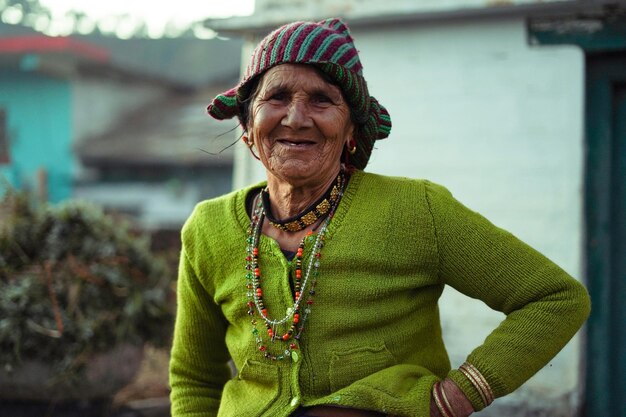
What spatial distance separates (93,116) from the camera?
16.4 metres

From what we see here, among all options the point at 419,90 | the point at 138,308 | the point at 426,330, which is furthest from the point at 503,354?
the point at 138,308

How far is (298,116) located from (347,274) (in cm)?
46

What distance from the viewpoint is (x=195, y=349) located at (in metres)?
2.45

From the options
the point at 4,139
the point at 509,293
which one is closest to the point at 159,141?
the point at 4,139

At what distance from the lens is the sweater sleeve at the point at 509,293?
201 centimetres

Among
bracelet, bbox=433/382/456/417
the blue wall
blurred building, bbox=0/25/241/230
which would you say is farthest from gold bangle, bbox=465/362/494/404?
the blue wall

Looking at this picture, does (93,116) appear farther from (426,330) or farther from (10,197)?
(426,330)

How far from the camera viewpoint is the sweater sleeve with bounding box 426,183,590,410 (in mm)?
2010

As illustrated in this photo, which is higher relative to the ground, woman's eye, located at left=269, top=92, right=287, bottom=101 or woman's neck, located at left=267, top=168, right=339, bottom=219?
woman's eye, located at left=269, top=92, right=287, bottom=101

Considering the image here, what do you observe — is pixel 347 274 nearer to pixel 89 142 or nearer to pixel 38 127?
pixel 38 127

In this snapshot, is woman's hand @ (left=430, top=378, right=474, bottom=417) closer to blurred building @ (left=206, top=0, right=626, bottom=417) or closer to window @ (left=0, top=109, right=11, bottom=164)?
blurred building @ (left=206, top=0, right=626, bottom=417)

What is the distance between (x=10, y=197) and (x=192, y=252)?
9.49ft

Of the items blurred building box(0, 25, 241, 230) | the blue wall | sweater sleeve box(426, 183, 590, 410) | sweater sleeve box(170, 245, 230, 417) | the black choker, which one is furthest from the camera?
the blue wall

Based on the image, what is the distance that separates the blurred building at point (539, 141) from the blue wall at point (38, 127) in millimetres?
11791
